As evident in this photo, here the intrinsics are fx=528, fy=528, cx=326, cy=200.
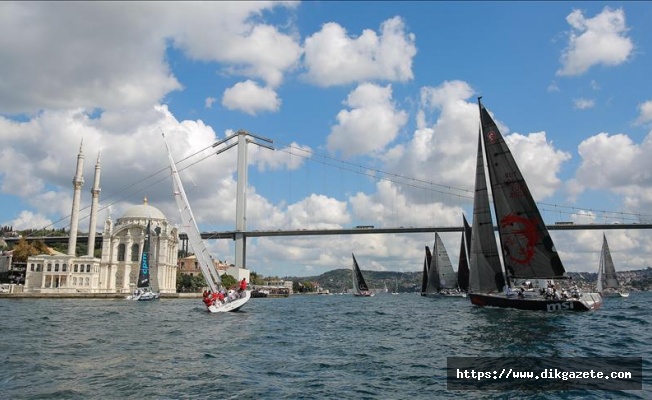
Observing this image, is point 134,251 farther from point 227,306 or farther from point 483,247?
point 483,247

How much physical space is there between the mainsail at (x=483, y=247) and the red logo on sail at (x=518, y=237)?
2.83m

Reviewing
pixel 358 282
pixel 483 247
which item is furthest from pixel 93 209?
pixel 483 247

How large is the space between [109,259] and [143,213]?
10.9 m

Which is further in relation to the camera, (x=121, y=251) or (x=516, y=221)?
(x=121, y=251)

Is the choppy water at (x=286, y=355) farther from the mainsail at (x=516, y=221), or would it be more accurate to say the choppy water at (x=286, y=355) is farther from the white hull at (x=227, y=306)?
the white hull at (x=227, y=306)

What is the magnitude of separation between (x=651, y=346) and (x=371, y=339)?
330 inches

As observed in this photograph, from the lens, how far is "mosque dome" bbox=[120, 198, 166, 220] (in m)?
99.2

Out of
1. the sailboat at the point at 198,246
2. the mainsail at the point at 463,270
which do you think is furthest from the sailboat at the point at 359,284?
the sailboat at the point at 198,246

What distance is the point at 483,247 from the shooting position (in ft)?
103

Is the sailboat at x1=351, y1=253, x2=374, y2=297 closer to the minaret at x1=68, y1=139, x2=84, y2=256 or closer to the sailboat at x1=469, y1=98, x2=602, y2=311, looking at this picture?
the minaret at x1=68, y1=139, x2=84, y2=256

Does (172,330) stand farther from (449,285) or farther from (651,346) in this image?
(449,285)

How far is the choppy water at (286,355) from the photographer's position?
10273mm

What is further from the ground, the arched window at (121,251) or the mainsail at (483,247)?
the arched window at (121,251)

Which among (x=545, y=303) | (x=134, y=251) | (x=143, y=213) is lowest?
(x=545, y=303)
